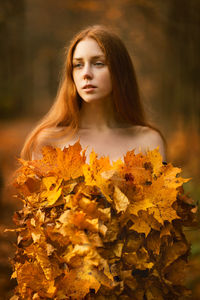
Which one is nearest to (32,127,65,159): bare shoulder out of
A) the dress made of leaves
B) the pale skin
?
the pale skin

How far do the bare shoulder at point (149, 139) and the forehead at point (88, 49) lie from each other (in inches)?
9.7

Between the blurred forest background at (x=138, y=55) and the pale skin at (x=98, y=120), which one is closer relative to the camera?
the pale skin at (x=98, y=120)

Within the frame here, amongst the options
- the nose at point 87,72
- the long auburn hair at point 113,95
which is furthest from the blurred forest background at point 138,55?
the nose at point 87,72

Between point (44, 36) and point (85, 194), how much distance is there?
2.57 meters

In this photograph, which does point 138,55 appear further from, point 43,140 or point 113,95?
point 43,140

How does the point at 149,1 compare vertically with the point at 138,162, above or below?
above

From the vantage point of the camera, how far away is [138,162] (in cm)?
91

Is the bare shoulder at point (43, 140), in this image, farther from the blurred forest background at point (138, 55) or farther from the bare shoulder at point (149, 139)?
the blurred forest background at point (138, 55)

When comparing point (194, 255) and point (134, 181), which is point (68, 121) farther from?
point (194, 255)

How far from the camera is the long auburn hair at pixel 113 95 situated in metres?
1.05

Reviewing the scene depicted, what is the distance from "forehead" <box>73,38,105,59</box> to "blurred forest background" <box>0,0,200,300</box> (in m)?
1.83

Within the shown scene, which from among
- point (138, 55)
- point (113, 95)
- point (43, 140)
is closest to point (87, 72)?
point (113, 95)

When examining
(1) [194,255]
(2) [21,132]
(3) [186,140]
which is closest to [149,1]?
(3) [186,140]

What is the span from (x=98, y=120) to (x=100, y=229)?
1.31ft
